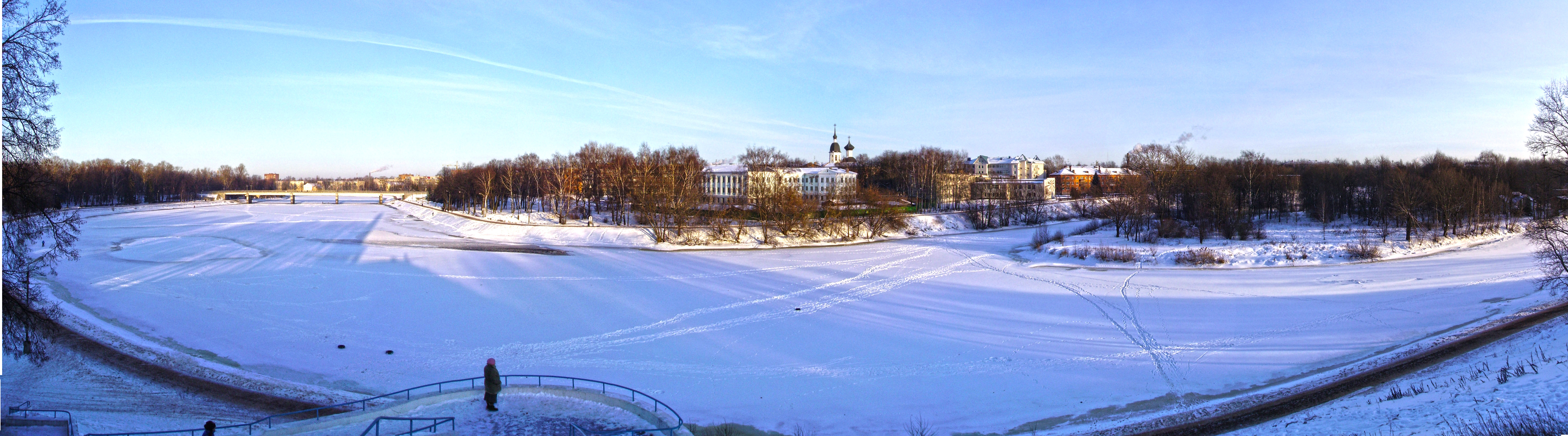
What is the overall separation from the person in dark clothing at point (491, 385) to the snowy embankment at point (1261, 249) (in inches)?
1131

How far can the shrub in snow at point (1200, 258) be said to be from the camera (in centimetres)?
3284

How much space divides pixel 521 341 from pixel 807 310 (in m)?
8.33

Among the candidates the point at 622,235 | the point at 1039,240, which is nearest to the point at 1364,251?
the point at 1039,240

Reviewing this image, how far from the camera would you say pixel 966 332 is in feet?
58.1

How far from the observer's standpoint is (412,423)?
934cm

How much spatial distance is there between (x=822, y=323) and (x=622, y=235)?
30614 millimetres

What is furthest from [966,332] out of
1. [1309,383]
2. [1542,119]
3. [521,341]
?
[1542,119]

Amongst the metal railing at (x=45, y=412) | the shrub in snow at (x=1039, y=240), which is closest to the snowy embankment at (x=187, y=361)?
the metal railing at (x=45, y=412)

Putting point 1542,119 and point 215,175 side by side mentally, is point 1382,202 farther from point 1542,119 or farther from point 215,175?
point 215,175

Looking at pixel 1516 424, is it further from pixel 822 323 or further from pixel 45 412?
pixel 45 412

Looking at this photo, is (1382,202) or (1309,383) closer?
(1309,383)

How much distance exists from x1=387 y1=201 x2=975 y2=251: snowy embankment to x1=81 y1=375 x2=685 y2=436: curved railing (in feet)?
97.3

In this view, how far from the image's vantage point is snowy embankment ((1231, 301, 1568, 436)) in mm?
9555

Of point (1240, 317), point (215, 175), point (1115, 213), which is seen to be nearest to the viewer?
point (1240, 317)
